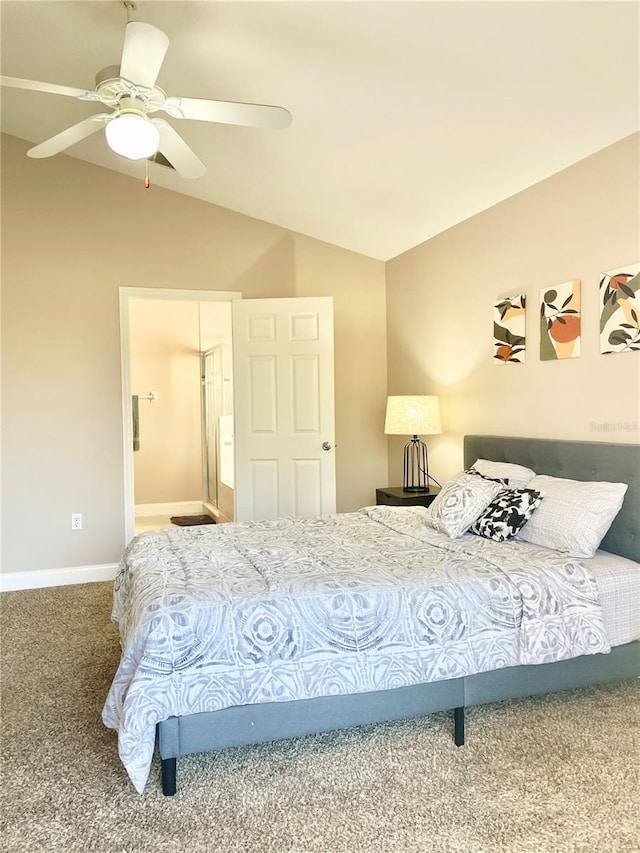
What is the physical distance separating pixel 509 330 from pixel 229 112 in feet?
6.60

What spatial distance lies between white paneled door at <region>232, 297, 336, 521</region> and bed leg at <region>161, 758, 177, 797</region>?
2.60 meters

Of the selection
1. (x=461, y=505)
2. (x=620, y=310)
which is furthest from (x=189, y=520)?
(x=620, y=310)

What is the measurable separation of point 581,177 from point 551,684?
2.42 metres

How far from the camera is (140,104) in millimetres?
2240

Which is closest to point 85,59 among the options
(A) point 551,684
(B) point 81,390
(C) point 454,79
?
(C) point 454,79

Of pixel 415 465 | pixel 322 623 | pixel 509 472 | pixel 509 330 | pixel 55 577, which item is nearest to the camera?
pixel 322 623

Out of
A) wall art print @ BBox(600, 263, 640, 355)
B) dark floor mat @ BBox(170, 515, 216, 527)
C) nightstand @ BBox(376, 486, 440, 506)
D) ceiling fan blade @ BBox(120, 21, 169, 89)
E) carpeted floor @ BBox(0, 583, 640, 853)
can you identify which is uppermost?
ceiling fan blade @ BBox(120, 21, 169, 89)

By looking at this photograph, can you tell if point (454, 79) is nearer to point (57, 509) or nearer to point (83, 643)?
point (83, 643)

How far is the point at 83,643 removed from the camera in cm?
318

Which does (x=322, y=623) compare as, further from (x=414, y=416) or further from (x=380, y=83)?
(x=380, y=83)

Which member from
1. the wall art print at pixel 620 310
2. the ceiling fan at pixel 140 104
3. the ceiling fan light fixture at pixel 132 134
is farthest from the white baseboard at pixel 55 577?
the wall art print at pixel 620 310

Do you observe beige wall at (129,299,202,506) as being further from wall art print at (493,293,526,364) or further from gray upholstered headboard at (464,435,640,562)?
gray upholstered headboard at (464,435,640,562)

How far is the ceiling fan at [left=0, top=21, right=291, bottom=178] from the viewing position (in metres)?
1.97

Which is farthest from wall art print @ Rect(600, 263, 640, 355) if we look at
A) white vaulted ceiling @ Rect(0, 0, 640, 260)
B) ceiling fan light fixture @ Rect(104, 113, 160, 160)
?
ceiling fan light fixture @ Rect(104, 113, 160, 160)
